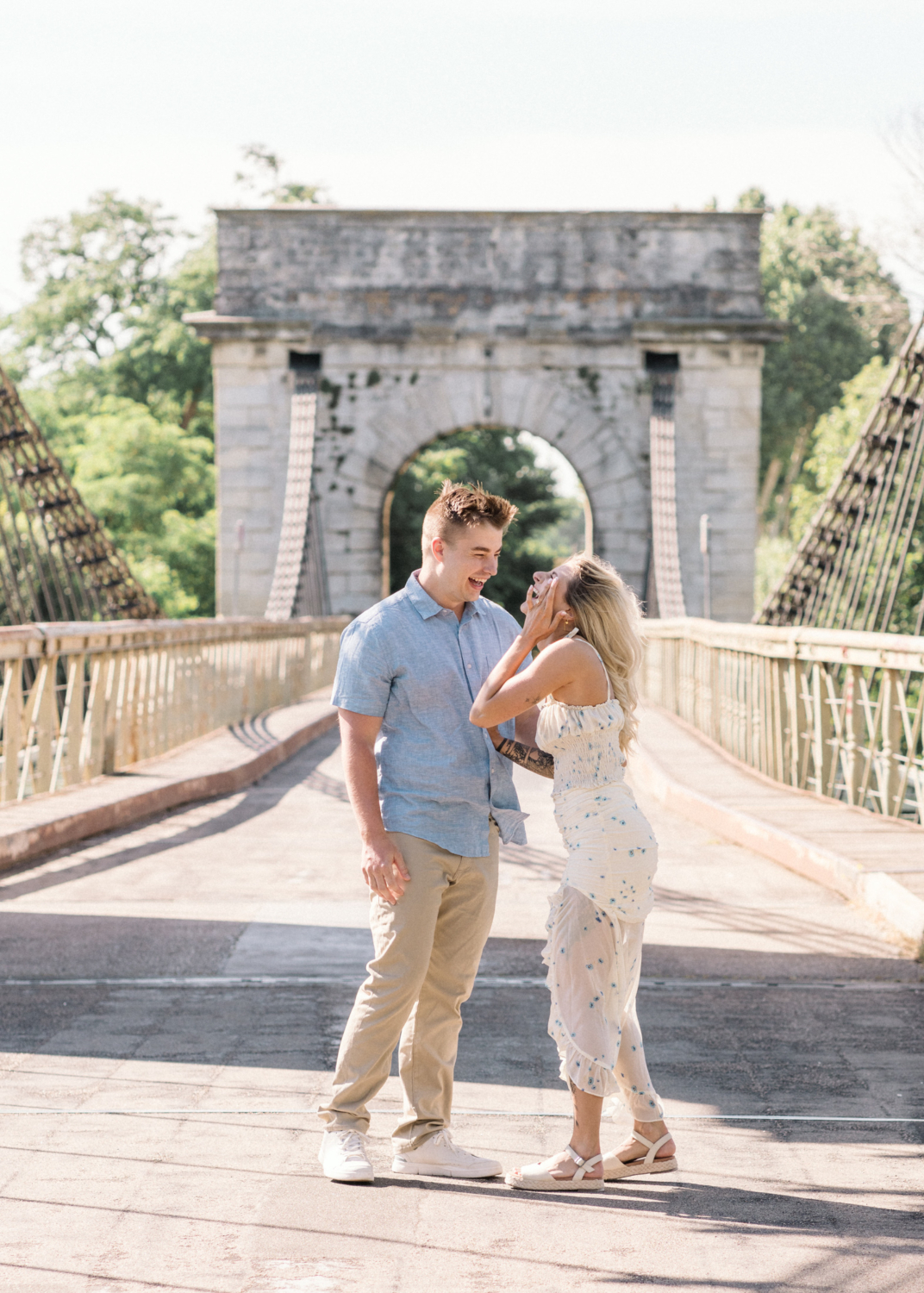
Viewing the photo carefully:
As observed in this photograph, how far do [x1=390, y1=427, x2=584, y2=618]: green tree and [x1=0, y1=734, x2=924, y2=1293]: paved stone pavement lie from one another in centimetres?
3270

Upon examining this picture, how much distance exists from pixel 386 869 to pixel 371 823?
10 cm

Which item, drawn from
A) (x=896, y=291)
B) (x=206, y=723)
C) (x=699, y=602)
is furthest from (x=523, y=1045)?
(x=896, y=291)

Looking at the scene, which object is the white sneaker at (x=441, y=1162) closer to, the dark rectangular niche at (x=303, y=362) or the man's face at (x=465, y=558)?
the man's face at (x=465, y=558)

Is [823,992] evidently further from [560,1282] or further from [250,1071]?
[560,1282]

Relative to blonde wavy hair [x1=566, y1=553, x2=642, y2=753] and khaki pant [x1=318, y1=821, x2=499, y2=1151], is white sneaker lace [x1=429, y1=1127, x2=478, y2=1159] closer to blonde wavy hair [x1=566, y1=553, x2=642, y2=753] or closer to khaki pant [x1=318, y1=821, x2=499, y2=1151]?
khaki pant [x1=318, y1=821, x2=499, y2=1151]

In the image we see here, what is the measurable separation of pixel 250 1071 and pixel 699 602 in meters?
23.8

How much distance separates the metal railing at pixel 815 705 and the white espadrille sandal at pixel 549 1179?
11.0ft

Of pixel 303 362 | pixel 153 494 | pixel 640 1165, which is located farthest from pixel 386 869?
pixel 153 494

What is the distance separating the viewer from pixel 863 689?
8531mm

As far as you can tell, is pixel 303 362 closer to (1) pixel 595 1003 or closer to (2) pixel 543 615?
(2) pixel 543 615

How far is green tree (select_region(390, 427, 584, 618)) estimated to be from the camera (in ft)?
137

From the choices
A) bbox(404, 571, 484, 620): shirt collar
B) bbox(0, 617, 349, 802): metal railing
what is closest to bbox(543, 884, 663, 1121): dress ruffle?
bbox(404, 571, 484, 620): shirt collar

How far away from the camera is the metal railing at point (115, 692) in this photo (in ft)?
28.1

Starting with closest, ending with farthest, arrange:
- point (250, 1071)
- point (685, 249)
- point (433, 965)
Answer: point (433, 965) → point (250, 1071) → point (685, 249)
